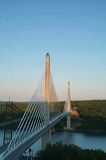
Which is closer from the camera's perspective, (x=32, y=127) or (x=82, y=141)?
(x=32, y=127)

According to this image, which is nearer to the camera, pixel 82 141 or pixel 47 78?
pixel 47 78

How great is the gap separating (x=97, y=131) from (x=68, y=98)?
18.5ft

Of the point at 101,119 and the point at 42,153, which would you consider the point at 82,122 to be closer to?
the point at 101,119

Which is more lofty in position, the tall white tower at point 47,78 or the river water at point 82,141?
the tall white tower at point 47,78

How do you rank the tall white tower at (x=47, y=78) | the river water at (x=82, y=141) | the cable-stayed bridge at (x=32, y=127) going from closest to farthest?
the cable-stayed bridge at (x=32, y=127), the tall white tower at (x=47, y=78), the river water at (x=82, y=141)

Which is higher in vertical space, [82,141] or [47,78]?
[47,78]

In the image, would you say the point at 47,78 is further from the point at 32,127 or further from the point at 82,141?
the point at 82,141

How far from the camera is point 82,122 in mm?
31797

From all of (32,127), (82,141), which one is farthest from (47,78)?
(82,141)

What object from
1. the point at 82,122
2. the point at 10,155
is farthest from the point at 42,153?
the point at 82,122

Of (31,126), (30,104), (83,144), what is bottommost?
(83,144)

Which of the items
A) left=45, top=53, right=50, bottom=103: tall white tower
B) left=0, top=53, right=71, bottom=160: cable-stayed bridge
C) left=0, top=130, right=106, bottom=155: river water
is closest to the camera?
left=0, top=53, right=71, bottom=160: cable-stayed bridge

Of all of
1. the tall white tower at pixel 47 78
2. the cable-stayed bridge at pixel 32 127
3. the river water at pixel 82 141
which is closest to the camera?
the cable-stayed bridge at pixel 32 127

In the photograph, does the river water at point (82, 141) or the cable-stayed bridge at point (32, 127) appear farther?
the river water at point (82, 141)
